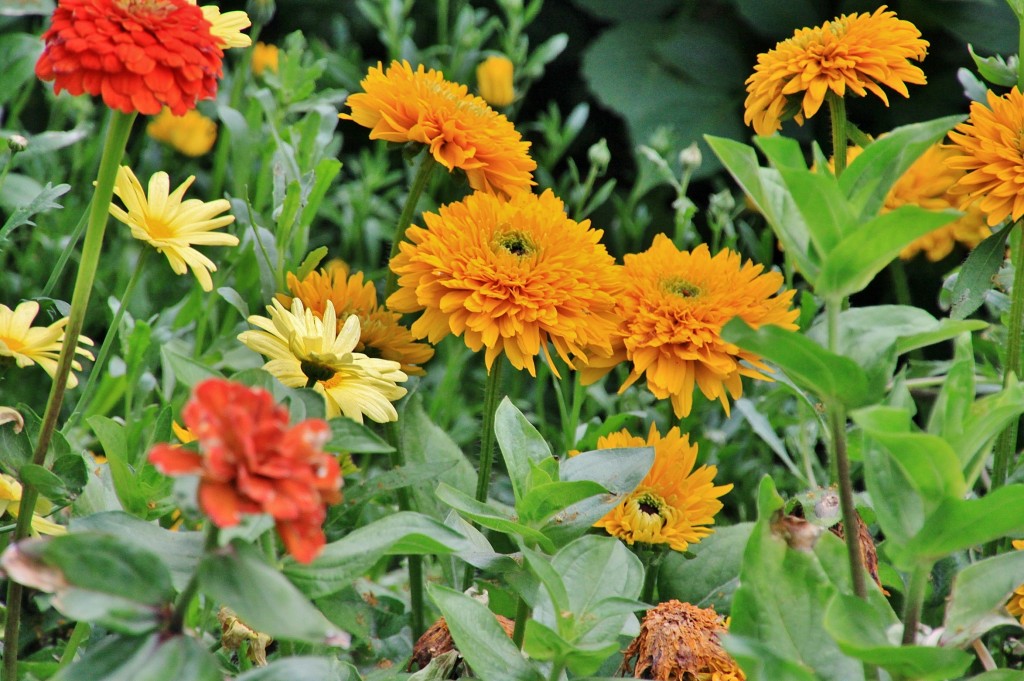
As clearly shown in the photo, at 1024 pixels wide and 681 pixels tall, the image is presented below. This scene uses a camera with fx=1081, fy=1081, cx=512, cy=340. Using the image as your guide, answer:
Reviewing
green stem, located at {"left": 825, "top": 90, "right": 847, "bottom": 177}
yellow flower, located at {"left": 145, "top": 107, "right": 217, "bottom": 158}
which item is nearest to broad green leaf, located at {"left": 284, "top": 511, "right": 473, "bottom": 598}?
green stem, located at {"left": 825, "top": 90, "right": 847, "bottom": 177}

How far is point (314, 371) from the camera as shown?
0.59 m

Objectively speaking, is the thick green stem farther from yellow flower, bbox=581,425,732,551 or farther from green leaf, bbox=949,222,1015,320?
green leaf, bbox=949,222,1015,320

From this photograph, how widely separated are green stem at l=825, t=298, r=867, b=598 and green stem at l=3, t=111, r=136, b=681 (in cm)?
33

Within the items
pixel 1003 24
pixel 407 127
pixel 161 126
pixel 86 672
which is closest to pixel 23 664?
pixel 86 672

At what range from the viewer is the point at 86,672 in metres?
0.39

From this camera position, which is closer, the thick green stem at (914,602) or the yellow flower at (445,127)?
→ the thick green stem at (914,602)

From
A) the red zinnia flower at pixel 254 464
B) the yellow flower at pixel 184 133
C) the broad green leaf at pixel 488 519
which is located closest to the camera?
the red zinnia flower at pixel 254 464

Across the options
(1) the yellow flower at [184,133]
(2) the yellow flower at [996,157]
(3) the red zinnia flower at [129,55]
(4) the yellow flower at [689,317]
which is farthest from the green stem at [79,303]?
(1) the yellow flower at [184,133]

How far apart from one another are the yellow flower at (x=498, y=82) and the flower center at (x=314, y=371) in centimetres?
85

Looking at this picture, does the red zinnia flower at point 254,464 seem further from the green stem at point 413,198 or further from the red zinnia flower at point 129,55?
the green stem at point 413,198

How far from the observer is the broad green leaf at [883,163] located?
0.45m

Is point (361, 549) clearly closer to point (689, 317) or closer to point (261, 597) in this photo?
point (261, 597)

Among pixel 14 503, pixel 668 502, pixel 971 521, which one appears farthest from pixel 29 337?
pixel 971 521

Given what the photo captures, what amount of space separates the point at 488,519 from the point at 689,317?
0.82 ft
